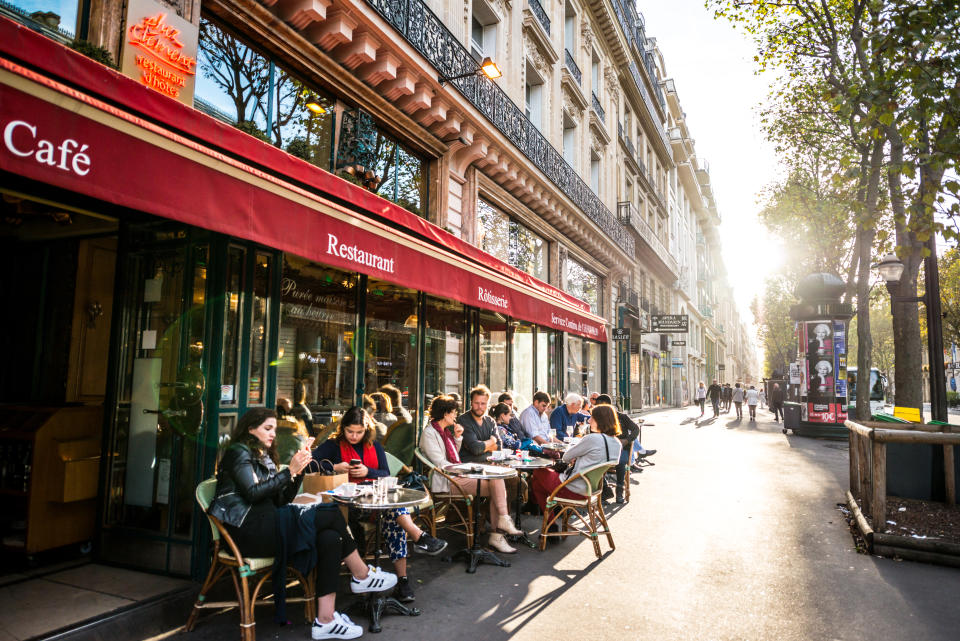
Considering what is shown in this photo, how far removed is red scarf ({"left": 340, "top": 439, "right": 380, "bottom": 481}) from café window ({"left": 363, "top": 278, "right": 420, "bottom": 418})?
2.39 meters

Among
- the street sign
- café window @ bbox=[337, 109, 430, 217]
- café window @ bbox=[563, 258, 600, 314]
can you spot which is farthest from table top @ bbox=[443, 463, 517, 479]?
the street sign

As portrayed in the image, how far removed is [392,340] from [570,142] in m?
11.8

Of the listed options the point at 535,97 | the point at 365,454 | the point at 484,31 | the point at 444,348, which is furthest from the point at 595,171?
the point at 365,454

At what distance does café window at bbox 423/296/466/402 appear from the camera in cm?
904

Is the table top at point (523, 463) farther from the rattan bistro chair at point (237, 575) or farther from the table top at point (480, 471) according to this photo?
the rattan bistro chair at point (237, 575)

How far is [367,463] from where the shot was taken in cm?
506

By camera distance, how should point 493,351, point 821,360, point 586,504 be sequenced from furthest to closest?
point 821,360 < point 493,351 < point 586,504

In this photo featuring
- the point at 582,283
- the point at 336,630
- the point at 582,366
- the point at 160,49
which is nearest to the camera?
the point at 336,630

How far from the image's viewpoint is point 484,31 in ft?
42.2

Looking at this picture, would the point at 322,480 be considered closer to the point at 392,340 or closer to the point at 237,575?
the point at 237,575

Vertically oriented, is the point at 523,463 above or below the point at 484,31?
below

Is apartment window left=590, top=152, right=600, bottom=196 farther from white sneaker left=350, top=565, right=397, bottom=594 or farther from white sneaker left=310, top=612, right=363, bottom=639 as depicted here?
white sneaker left=310, top=612, right=363, bottom=639

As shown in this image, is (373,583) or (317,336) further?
(317,336)

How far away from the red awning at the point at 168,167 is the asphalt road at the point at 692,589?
271 cm
